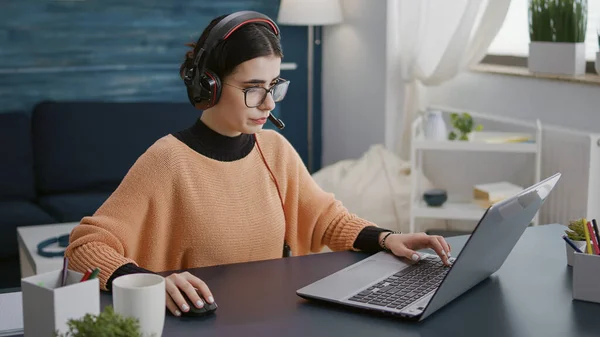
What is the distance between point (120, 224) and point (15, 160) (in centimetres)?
265

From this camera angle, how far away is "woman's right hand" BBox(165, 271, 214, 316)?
1388 millimetres

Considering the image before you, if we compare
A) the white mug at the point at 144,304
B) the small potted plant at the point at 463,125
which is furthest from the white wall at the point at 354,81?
the white mug at the point at 144,304

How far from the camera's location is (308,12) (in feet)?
15.0

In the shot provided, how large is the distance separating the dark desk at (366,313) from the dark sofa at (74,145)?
2.55 metres

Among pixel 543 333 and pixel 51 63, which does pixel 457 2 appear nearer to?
pixel 51 63

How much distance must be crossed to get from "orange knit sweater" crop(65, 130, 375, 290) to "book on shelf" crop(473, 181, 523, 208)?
1.63m

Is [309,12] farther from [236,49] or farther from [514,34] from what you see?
[236,49]

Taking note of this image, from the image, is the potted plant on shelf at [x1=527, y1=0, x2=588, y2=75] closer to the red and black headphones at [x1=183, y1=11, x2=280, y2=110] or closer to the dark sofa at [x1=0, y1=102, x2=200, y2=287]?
the dark sofa at [x1=0, y1=102, x2=200, y2=287]

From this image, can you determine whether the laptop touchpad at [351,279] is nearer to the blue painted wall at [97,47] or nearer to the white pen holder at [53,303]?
the white pen holder at [53,303]

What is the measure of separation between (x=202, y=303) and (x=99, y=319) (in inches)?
13.4

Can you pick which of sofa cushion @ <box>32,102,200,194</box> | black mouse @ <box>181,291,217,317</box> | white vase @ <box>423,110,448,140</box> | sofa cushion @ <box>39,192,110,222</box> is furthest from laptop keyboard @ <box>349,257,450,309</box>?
sofa cushion @ <box>32,102,200,194</box>

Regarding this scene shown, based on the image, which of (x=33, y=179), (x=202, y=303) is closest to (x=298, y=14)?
(x=33, y=179)

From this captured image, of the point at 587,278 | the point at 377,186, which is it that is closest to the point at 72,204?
the point at 377,186

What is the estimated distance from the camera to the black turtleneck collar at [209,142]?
1.84 meters
